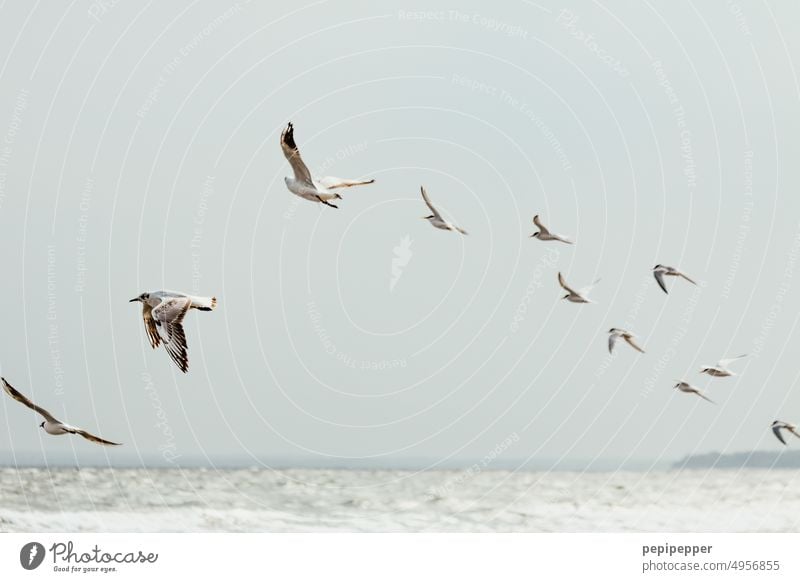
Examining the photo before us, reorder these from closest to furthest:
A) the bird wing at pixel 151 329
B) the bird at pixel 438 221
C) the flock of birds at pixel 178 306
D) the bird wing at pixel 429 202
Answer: the flock of birds at pixel 178 306 → the bird wing at pixel 151 329 → the bird wing at pixel 429 202 → the bird at pixel 438 221

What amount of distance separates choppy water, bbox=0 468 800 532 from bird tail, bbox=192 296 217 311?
18.1 m

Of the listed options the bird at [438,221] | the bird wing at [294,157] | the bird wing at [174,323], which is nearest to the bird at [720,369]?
the bird at [438,221]

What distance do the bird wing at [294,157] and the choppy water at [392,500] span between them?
18.5 m

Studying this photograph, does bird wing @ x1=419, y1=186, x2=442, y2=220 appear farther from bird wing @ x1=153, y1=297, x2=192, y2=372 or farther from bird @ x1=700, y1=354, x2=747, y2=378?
bird @ x1=700, y1=354, x2=747, y2=378

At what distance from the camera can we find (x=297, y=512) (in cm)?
4712

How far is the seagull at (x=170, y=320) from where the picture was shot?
24297 millimetres

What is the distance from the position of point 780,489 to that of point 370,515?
50.3 feet

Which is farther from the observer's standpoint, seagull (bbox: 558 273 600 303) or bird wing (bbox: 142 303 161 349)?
seagull (bbox: 558 273 600 303)

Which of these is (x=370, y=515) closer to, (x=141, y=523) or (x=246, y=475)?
(x=141, y=523)

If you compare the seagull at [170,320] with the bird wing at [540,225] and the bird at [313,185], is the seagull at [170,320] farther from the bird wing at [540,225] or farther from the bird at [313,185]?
the bird wing at [540,225]

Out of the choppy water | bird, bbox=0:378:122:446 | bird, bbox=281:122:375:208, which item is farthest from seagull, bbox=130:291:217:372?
the choppy water

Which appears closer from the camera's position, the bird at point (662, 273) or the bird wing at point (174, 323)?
the bird wing at point (174, 323)

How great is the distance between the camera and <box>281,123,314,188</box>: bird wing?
958 inches
